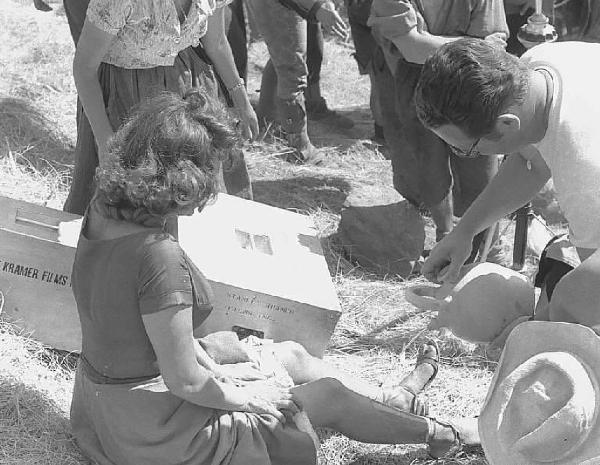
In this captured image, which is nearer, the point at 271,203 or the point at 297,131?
the point at 271,203

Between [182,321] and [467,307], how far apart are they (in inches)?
32.0

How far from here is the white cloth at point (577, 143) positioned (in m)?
2.38

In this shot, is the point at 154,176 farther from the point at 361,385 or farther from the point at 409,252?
the point at 409,252

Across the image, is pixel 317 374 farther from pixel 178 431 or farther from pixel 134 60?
pixel 134 60

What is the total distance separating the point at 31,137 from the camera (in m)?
5.68

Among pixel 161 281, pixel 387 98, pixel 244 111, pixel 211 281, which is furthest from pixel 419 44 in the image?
pixel 161 281

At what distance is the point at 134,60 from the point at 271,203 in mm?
2094

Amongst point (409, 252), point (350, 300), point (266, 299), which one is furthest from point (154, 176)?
→ point (409, 252)

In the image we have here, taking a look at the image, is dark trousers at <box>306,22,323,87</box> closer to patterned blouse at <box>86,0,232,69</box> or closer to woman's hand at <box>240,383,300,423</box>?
patterned blouse at <box>86,0,232,69</box>

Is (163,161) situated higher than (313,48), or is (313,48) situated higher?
(163,161)

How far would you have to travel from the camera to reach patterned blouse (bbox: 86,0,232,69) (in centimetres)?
316

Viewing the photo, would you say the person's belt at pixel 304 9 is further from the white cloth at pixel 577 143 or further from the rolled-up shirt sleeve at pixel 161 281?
the rolled-up shirt sleeve at pixel 161 281

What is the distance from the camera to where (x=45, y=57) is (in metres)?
6.80

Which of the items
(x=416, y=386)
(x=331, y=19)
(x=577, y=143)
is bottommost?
(x=416, y=386)
